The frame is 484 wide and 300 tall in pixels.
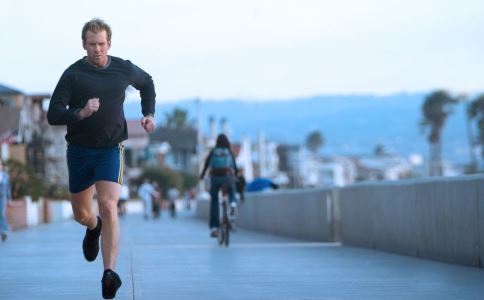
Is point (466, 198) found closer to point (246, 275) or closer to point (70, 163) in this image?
point (246, 275)

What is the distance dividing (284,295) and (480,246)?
10.8 ft

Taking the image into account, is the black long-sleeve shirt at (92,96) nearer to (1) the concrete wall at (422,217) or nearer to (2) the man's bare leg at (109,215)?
(2) the man's bare leg at (109,215)

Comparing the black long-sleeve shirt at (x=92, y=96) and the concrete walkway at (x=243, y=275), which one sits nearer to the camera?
the black long-sleeve shirt at (x=92, y=96)

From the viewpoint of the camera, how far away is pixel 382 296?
9.92 metres

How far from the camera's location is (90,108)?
9023 mm

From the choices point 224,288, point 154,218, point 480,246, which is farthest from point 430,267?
point 154,218

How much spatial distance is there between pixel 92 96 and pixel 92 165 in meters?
0.49

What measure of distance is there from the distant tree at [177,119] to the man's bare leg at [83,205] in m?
175

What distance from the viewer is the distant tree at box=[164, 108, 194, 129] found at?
18512cm

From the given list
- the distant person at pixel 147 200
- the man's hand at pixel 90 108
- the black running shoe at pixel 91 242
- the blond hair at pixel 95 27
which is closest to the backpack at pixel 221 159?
the black running shoe at pixel 91 242

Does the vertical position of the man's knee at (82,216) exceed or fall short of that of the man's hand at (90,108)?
it falls short

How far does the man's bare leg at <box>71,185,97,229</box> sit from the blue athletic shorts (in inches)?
4.4

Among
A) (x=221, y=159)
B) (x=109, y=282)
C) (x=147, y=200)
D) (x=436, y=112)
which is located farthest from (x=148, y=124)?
(x=436, y=112)

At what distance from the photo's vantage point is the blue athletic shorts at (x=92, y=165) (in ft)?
30.8
